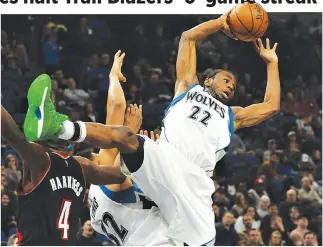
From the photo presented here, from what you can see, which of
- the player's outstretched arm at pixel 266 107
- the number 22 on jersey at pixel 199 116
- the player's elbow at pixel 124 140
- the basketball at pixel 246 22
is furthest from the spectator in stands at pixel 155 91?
the player's elbow at pixel 124 140

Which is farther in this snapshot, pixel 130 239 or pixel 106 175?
pixel 130 239

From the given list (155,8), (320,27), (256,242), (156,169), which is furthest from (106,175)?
(320,27)

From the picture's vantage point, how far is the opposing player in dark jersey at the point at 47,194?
5781mm

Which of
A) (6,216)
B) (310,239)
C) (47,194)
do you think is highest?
(47,194)

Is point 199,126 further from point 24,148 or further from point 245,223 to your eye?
point 245,223

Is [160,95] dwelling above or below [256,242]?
above

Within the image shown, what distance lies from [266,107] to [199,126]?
0.92 m

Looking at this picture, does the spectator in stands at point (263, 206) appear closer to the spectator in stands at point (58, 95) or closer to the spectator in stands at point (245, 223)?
the spectator in stands at point (245, 223)

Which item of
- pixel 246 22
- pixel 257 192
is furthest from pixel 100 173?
pixel 257 192

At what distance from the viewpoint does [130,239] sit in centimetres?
729

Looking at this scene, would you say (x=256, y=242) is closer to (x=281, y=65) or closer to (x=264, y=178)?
(x=264, y=178)

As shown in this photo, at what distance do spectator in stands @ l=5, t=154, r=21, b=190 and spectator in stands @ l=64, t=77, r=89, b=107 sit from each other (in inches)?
98.1

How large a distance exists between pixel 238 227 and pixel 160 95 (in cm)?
357

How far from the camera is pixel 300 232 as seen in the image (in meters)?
12.0
